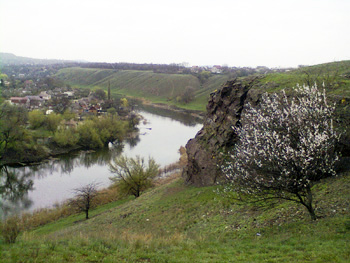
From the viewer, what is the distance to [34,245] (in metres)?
8.65

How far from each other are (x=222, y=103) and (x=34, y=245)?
63.2 ft

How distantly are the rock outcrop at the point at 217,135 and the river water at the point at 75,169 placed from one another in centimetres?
1883

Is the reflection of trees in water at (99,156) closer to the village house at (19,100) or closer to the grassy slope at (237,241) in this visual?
the grassy slope at (237,241)

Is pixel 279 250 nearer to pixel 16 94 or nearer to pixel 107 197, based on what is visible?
pixel 107 197

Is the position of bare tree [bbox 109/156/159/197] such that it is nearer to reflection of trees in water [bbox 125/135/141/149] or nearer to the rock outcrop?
the rock outcrop

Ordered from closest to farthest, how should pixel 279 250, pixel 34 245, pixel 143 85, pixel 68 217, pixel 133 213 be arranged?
1. pixel 279 250
2. pixel 34 245
3. pixel 133 213
4. pixel 68 217
5. pixel 143 85

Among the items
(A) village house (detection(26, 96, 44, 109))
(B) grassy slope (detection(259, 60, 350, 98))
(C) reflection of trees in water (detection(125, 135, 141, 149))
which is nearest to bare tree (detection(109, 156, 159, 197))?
(B) grassy slope (detection(259, 60, 350, 98))

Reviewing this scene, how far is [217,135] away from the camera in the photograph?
22984 millimetres

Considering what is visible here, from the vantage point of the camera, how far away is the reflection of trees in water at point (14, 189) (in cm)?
3053

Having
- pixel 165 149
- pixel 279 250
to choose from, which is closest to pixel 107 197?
pixel 165 149

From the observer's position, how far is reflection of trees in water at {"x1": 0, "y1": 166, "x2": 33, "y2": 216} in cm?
3053

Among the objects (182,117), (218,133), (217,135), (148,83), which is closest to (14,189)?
(217,135)

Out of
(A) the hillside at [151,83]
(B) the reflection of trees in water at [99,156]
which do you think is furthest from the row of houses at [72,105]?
(A) the hillside at [151,83]

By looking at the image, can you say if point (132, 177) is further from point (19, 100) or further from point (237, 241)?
point (19, 100)
